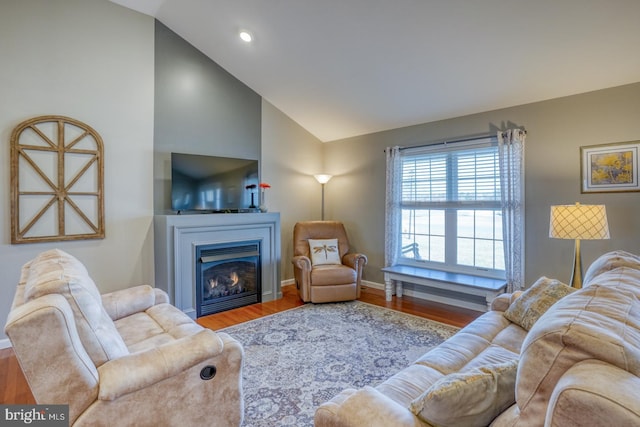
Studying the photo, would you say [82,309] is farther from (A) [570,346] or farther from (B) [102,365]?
(A) [570,346]

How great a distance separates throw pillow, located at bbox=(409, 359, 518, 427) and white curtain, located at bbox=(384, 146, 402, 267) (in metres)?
3.56

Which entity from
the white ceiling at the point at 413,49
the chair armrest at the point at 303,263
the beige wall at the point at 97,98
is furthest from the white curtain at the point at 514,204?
the beige wall at the point at 97,98

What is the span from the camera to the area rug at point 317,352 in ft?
7.13

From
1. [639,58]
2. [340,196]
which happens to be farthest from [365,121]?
[639,58]

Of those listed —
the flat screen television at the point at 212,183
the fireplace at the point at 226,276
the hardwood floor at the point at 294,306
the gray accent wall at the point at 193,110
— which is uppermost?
the gray accent wall at the point at 193,110

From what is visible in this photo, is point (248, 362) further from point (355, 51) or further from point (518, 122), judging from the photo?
point (518, 122)

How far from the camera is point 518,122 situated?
11.8 feet

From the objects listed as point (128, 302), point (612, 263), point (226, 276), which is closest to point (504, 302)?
point (612, 263)

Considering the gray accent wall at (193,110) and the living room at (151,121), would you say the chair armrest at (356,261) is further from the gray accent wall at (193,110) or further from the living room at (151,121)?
the gray accent wall at (193,110)

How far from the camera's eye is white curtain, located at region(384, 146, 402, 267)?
15.1 ft

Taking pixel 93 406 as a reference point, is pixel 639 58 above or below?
above

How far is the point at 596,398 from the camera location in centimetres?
66

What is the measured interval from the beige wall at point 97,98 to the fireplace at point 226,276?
0.64m

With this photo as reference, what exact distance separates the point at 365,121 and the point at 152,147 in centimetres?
286
